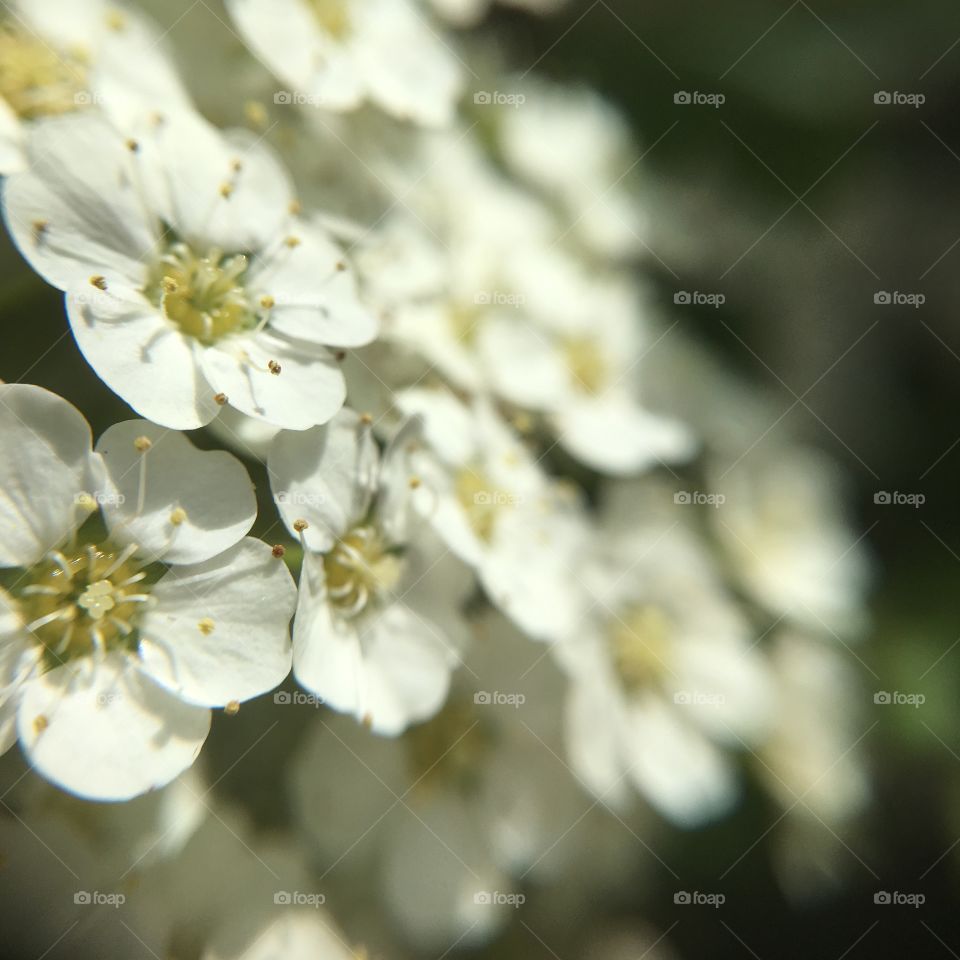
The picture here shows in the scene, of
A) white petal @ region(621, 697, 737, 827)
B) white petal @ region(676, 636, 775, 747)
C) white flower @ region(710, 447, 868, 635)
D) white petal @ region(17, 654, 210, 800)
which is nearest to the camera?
white petal @ region(17, 654, 210, 800)

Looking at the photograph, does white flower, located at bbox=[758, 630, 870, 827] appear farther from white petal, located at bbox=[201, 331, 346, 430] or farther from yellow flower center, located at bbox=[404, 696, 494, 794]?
white petal, located at bbox=[201, 331, 346, 430]

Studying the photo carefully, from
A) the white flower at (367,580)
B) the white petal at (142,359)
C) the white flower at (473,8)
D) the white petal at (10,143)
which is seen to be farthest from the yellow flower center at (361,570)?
the white flower at (473,8)

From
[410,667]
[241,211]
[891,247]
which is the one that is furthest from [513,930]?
[891,247]

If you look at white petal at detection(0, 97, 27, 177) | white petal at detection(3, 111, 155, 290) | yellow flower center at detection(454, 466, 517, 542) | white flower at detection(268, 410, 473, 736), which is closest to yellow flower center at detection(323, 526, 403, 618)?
white flower at detection(268, 410, 473, 736)

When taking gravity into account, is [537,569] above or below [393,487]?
below

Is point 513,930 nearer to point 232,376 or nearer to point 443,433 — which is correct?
point 443,433

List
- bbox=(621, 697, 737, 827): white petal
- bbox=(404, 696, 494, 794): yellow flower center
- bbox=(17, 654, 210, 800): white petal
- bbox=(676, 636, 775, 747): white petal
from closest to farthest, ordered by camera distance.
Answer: bbox=(17, 654, 210, 800): white petal
bbox=(404, 696, 494, 794): yellow flower center
bbox=(621, 697, 737, 827): white petal
bbox=(676, 636, 775, 747): white petal

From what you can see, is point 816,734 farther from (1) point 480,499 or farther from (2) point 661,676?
(1) point 480,499

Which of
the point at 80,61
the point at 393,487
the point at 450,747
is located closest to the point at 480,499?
the point at 393,487
